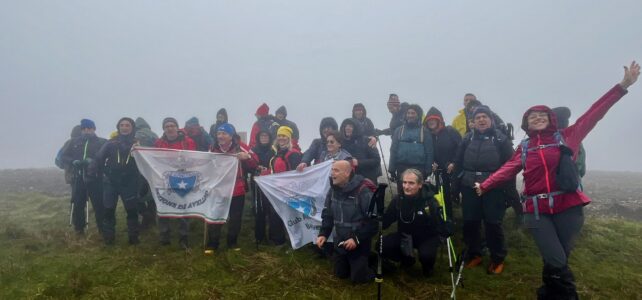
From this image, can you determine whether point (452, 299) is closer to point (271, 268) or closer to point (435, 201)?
point (435, 201)

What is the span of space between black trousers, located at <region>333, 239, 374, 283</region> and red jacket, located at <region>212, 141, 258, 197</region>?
127 inches

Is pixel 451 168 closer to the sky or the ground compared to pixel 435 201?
closer to the sky

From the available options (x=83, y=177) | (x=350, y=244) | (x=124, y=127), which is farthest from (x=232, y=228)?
(x=83, y=177)

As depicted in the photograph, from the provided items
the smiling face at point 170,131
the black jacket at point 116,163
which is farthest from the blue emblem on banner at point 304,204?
the black jacket at point 116,163

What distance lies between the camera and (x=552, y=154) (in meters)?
5.46

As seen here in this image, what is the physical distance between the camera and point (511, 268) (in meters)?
7.36

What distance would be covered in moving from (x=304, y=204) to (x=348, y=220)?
6.41ft

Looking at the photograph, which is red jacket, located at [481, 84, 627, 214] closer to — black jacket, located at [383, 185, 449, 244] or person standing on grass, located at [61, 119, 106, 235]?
black jacket, located at [383, 185, 449, 244]

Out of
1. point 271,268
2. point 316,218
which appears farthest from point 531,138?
point 271,268

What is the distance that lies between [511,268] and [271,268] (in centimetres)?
521

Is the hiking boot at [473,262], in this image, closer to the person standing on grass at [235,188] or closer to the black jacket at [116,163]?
the person standing on grass at [235,188]

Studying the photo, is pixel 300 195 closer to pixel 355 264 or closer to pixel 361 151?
pixel 361 151

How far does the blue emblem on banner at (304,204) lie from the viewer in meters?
8.59

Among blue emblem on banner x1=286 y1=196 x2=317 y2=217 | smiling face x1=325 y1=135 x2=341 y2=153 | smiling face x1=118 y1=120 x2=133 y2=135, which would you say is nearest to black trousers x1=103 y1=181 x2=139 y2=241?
smiling face x1=118 y1=120 x2=133 y2=135
